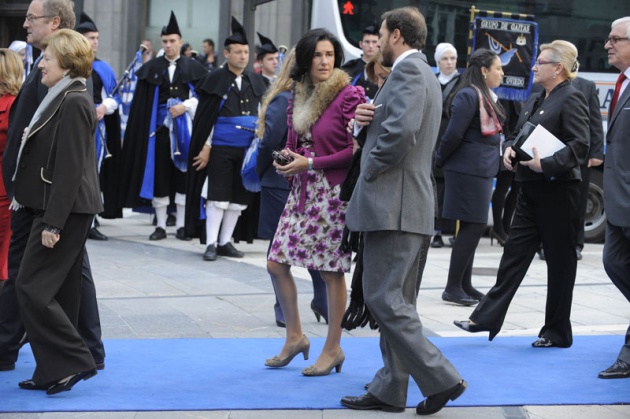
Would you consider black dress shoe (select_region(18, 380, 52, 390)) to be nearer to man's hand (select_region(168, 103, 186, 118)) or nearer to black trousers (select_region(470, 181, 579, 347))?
black trousers (select_region(470, 181, 579, 347))

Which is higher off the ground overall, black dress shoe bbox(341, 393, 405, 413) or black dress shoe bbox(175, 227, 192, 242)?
black dress shoe bbox(341, 393, 405, 413)

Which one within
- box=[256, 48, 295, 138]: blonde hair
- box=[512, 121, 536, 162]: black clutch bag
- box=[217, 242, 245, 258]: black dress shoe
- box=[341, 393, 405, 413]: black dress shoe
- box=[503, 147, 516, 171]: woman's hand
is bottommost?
box=[217, 242, 245, 258]: black dress shoe

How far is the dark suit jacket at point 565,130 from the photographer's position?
7074 millimetres

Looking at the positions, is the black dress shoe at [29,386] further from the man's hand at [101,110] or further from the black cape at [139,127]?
the black cape at [139,127]

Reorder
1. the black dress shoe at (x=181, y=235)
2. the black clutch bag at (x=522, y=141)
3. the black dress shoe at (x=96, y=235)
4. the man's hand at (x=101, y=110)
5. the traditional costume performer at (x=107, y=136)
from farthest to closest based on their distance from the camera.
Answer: the black dress shoe at (x=181, y=235)
the black dress shoe at (x=96, y=235)
the traditional costume performer at (x=107, y=136)
the man's hand at (x=101, y=110)
the black clutch bag at (x=522, y=141)

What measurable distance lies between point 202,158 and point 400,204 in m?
5.97

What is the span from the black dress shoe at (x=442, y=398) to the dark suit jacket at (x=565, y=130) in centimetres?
196

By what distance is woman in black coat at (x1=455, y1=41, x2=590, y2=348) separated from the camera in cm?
723

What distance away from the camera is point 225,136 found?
11.2 metres

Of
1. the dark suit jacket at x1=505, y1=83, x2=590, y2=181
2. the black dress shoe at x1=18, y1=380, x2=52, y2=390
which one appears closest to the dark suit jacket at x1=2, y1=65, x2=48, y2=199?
the black dress shoe at x1=18, y1=380, x2=52, y2=390

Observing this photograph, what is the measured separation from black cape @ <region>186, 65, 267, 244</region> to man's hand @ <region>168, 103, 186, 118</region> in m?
0.77

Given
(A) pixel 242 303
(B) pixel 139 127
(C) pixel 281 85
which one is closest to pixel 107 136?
(B) pixel 139 127

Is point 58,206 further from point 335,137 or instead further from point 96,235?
point 96,235

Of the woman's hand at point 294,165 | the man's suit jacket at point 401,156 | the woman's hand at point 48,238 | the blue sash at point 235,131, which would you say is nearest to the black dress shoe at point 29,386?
Result: the woman's hand at point 48,238
